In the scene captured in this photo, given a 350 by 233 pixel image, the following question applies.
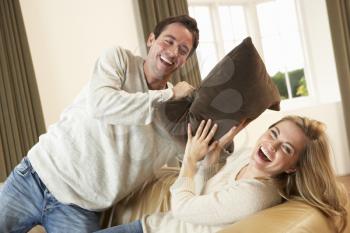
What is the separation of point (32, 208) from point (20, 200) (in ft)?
0.14

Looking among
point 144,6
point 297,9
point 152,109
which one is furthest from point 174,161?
point 297,9

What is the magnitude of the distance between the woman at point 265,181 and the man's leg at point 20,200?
0.42 m

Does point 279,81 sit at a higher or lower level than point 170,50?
lower

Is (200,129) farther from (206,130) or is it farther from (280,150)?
(280,150)

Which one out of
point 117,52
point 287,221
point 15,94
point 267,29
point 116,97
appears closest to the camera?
point 287,221

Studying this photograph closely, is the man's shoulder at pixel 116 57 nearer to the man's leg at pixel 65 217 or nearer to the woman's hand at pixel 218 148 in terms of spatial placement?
the woman's hand at pixel 218 148

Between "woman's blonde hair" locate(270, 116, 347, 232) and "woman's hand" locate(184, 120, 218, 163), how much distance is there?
0.70ft

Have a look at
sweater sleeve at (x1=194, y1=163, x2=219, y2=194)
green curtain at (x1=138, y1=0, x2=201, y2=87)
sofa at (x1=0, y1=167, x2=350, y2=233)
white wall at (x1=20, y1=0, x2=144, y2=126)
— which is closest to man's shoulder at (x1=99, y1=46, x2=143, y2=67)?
sweater sleeve at (x1=194, y1=163, x2=219, y2=194)

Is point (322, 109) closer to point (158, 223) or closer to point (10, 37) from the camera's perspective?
point (10, 37)

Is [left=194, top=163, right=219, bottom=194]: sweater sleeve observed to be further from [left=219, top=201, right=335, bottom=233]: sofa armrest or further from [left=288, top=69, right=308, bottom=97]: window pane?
[left=288, top=69, right=308, bottom=97]: window pane

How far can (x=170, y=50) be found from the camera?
110 centimetres

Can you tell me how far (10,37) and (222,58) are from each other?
229 centimetres

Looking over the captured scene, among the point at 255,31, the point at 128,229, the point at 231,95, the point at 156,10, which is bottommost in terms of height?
the point at 128,229

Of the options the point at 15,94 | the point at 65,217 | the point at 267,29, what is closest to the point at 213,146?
the point at 65,217
